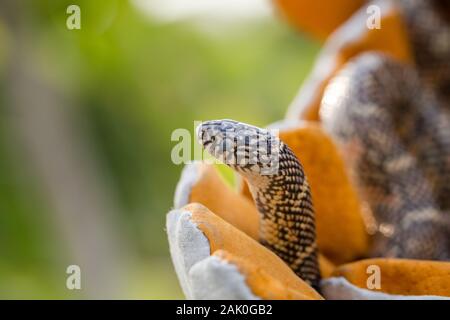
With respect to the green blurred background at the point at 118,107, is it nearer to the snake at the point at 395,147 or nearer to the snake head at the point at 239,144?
the snake at the point at 395,147

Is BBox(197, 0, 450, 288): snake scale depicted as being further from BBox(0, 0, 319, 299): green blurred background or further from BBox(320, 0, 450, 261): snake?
BBox(0, 0, 319, 299): green blurred background

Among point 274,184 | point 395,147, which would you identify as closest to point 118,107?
point 395,147

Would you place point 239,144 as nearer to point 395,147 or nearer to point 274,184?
point 274,184

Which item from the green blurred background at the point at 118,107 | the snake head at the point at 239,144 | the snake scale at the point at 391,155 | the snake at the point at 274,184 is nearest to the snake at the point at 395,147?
the snake scale at the point at 391,155

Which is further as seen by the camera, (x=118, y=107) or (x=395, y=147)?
(x=118, y=107)

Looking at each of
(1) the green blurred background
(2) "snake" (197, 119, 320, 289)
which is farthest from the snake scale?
(1) the green blurred background

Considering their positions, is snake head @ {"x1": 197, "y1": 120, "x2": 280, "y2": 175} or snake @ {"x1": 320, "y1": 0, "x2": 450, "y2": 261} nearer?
snake head @ {"x1": 197, "y1": 120, "x2": 280, "y2": 175}
